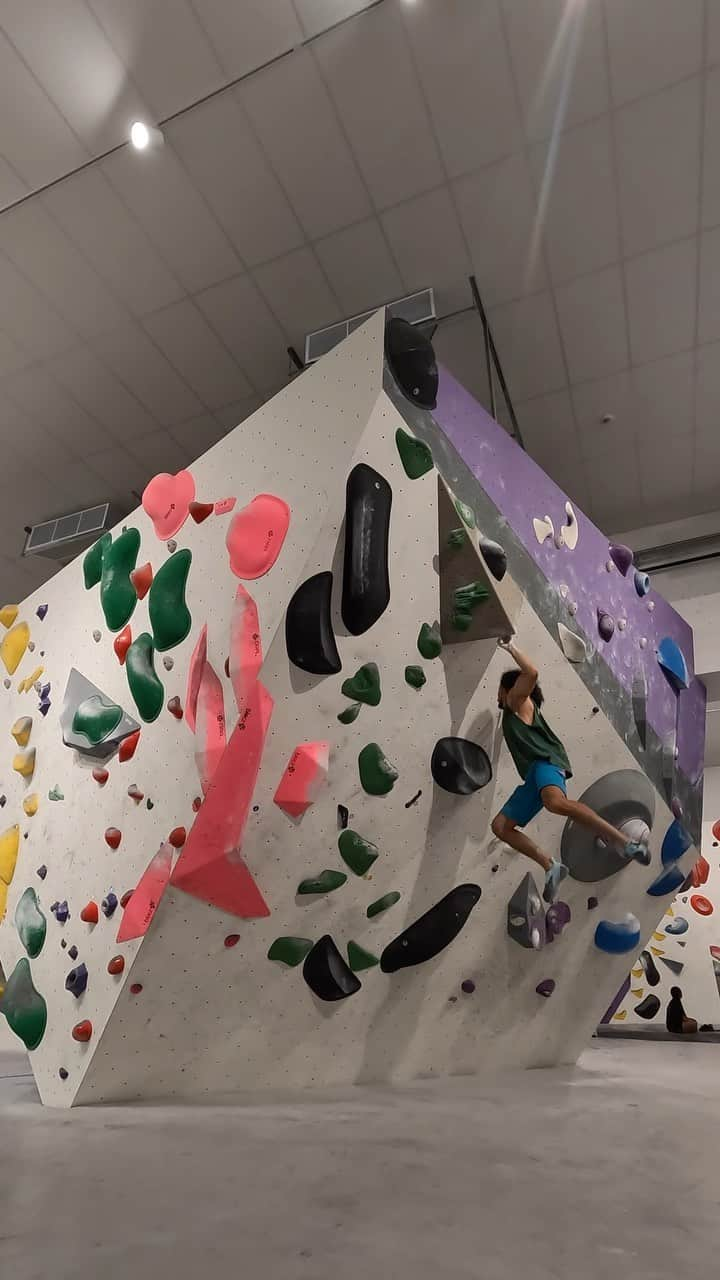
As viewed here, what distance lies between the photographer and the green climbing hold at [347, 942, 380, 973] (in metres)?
2.59

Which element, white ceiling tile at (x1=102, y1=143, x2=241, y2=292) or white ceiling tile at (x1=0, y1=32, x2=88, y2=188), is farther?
white ceiling tile at (x1=102, y1=143, x2=241, y2=292)

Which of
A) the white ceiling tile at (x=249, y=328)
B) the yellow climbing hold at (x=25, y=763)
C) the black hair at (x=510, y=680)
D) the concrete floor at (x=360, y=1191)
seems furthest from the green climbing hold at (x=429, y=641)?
the white ceiling tile at (x=249, y=328)

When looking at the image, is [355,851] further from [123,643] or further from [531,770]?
[123,643]

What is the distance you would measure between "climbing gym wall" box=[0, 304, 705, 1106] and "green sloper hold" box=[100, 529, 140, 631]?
0.01 metres

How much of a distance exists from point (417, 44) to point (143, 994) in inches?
145

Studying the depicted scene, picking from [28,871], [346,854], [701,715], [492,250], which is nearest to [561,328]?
[492,250]

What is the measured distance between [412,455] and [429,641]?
0.63 m

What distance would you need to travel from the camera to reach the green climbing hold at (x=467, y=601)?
2.49 m

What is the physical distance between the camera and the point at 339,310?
399 cm

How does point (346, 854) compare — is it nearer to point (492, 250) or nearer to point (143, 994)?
point (143, 994)

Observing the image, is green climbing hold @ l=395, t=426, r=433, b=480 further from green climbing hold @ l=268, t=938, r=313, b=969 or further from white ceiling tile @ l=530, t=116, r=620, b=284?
white ceiling tile @ l=530, t=116, r=620, b=284

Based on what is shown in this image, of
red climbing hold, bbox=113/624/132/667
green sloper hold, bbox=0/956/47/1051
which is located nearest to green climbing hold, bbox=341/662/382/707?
red climbing hold, bbox=113/624/132/667

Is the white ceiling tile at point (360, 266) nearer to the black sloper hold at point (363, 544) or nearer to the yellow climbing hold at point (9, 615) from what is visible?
the black sloper hold at point (363, 544)

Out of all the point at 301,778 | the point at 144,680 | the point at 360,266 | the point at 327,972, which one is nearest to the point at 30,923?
the point at 144,680
